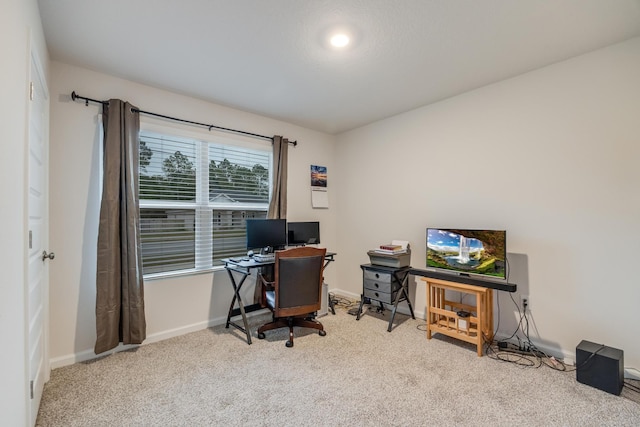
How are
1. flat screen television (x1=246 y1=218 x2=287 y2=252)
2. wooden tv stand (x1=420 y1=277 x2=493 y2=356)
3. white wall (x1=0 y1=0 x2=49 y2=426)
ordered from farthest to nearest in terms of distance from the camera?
flat screen television (x1=246 y1=218 x2=287 y2=252) → wooden tv stand (x1=420 y1=277 x2=493 y2=356) → white wall (x1=0 y1=0 x2=49 y2=426)

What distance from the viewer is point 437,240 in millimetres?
3002

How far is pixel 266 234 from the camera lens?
3438mm

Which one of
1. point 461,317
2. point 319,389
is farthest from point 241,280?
point 461,317

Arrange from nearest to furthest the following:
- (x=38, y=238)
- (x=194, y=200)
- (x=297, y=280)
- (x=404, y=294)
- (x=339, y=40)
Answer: (x=38, y=238) → (x=339, y=40) → (x=297, y=280) → (x=194, y=200) → (x=404, y=294)

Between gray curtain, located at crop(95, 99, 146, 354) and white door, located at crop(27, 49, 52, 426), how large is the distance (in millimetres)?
343

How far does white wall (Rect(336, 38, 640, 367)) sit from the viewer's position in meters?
2.20

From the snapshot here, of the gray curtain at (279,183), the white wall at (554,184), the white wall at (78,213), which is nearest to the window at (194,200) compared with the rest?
the gray curtain at (279,183)

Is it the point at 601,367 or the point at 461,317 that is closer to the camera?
the point at 601,367

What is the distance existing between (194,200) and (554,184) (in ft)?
11.5

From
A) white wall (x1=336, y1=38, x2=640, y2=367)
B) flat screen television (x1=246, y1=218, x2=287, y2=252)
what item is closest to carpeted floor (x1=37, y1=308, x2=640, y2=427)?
white wall (x1=336, y1=38, x2=640, y2=367)

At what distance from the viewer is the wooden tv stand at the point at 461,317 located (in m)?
2.55

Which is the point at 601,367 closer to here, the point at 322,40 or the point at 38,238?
the point at 322,40

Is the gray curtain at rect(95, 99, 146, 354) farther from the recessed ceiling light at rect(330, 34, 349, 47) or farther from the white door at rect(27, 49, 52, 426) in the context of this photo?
the recessed ceiling light at rect(330, 34, 349, 47)

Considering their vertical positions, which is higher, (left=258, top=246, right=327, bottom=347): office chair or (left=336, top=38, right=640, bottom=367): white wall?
(left=336, top=38, right=640, bottom=367): white wall
